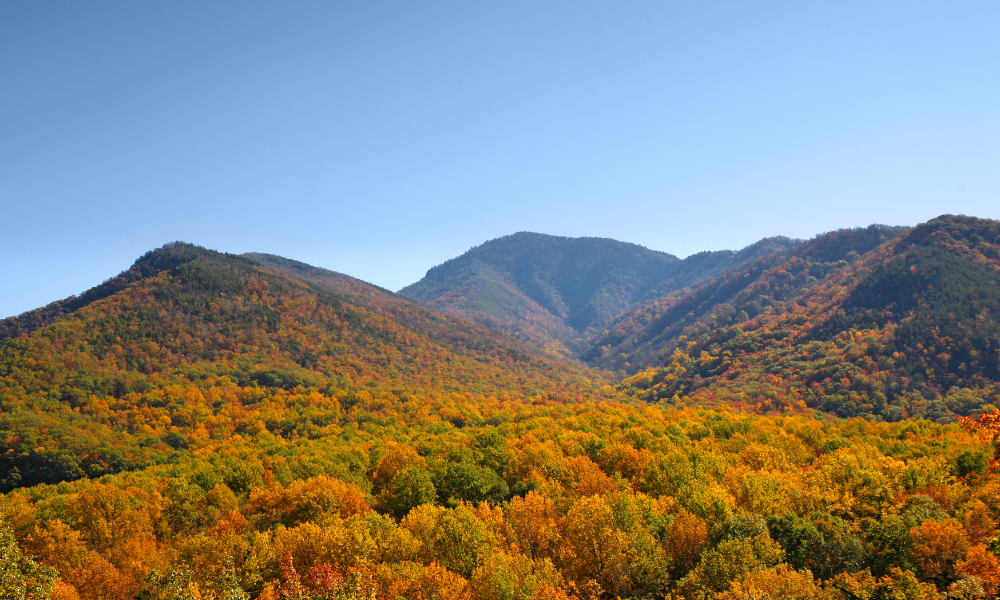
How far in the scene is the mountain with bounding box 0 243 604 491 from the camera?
9169 cm

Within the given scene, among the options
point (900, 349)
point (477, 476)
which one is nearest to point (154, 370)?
point (477, 476)

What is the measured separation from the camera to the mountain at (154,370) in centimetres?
9169

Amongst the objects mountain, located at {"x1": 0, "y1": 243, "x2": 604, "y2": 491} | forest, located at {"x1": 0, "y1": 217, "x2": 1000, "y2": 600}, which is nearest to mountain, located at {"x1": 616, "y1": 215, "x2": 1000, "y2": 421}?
forest, located at {"x1": 0, "y1": 217, "x2": 1000, "y2": 600}

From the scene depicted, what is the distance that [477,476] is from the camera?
55.4 metres

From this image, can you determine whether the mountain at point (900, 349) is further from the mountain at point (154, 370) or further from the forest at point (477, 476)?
the mountain at point (154, 370)

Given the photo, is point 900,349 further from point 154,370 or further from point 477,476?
point 154,370

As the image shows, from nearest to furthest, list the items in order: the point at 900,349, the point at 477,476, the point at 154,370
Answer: the point at 477,476 < the point at 154,370 < the point at 900,349

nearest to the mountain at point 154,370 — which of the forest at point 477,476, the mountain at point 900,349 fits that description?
the forest at point 477,476

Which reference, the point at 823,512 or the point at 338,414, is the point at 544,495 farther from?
the point at 338,414

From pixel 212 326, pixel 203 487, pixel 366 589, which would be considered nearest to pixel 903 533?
pixel 366 589

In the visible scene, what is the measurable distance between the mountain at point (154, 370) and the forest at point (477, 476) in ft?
2.85

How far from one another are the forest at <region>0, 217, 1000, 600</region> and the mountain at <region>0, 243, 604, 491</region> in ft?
2.85

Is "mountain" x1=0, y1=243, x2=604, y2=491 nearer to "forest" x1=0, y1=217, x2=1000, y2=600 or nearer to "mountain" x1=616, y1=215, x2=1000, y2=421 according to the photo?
"forest" x1=0, y1=217, x2=1000, y2=600

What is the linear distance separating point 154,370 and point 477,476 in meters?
136
